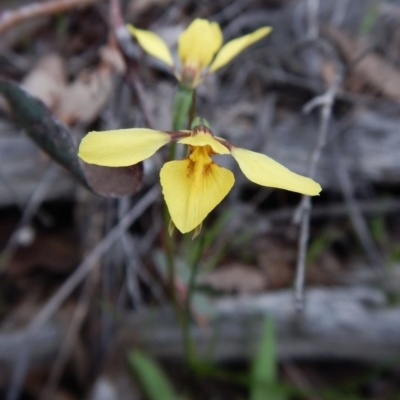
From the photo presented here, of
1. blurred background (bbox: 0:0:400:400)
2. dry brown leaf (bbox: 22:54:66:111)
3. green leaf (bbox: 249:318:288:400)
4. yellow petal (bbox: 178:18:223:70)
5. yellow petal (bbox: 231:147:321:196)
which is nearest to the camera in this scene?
yellow petal (bbox: 231:147:321:196)

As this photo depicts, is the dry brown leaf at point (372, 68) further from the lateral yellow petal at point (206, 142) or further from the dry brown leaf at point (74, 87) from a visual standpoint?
the lateral yellow petal at point (206, 142)

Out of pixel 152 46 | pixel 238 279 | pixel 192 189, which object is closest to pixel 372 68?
pixel 238 279

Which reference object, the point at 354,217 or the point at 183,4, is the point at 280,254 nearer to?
the point at 354,217

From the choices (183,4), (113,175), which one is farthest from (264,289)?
(183,4)

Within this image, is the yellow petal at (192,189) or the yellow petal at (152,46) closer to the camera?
the yellow petal at (192,189)

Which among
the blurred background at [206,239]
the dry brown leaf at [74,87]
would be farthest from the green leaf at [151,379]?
the dry brown leaf at [74,87]

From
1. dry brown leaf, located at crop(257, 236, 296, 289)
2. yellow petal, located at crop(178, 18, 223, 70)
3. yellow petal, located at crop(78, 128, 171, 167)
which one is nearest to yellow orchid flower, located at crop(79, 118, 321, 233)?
yellow petal, located at crop(78, 128, 171, 167)

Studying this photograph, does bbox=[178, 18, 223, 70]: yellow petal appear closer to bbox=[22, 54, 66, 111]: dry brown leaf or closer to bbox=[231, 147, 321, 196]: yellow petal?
bbox=[231, 147, 321, 196]: yellow petal
